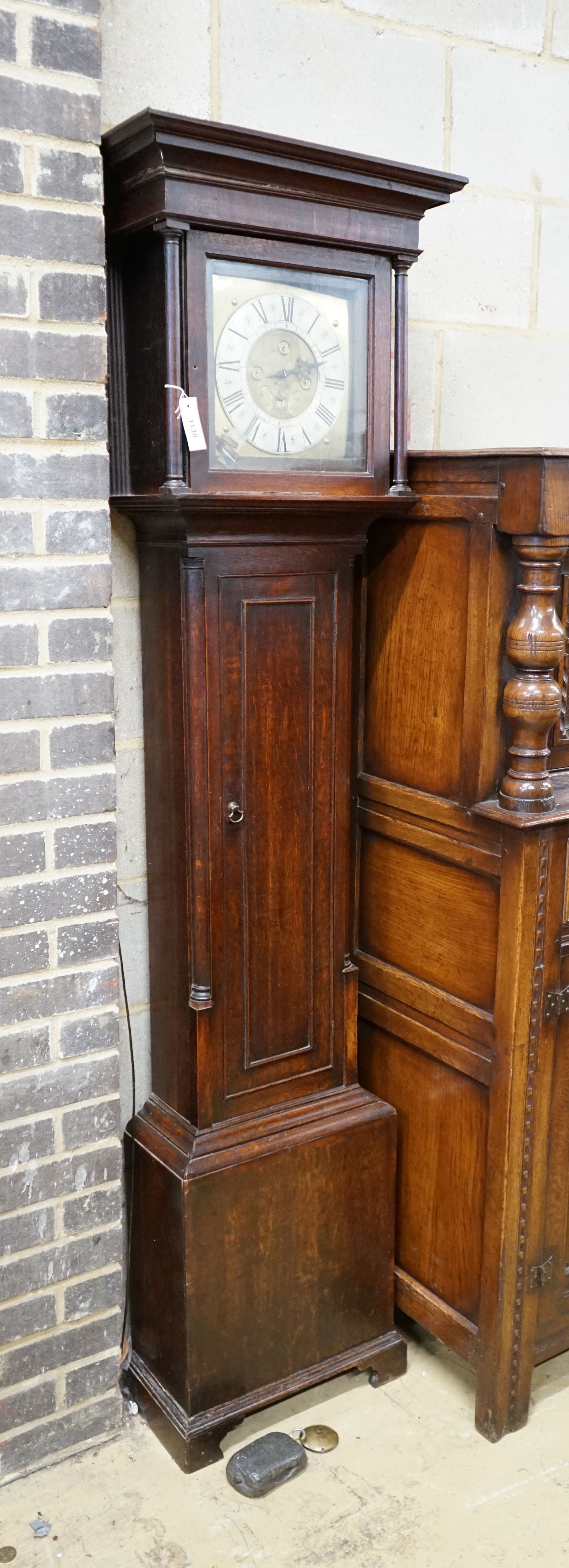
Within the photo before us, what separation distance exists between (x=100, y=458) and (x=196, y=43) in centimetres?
73

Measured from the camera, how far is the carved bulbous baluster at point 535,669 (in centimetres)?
168

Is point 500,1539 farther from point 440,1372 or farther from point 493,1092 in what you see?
point 493,1092

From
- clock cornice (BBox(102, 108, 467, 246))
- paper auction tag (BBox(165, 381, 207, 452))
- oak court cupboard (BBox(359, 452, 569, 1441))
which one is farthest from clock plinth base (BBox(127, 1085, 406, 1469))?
clock cornice (BBox(102, 108, 467, 246))

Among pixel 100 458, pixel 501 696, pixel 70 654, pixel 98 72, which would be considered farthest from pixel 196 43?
pixel 501 696

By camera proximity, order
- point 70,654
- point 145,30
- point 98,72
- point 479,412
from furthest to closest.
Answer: point 479,412 < point 145,30 < point 70,654 < point 98,72

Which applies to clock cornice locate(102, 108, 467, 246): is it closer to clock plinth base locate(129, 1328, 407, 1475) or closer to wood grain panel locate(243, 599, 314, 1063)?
wood grain panel locate(243, 599, 314, 1063)

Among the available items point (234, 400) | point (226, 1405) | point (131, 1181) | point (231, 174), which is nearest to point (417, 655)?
point (234, 400)

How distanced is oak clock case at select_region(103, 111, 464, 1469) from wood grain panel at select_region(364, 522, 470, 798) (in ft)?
0.18

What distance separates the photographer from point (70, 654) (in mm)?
1675

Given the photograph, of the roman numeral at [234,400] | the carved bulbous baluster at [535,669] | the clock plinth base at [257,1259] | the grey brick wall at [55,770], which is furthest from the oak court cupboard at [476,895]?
the grey brick wall at [55,770]

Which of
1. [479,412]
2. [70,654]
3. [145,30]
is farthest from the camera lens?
[479,412]

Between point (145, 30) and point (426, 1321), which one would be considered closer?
point (145, 30)

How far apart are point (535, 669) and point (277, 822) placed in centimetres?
45

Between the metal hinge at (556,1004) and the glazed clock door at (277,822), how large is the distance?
353 mm
